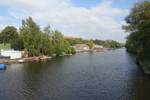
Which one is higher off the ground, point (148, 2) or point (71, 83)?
point (148, 2)

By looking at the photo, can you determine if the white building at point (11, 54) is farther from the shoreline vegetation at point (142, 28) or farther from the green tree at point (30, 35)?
the shoreline vegetation at point (142, 28)

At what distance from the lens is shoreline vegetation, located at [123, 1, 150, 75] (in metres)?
59.2

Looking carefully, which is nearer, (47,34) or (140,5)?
(140,5)

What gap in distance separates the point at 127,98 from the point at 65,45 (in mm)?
117341

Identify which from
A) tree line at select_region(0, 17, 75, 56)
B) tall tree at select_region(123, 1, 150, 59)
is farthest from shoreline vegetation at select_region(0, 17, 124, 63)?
tall tree at select_region(123, 1, 150, 59)

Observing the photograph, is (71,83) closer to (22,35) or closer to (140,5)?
(140,5)

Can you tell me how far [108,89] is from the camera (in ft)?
140

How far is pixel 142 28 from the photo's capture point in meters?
61.4

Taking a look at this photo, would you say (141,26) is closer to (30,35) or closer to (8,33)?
(30,35)

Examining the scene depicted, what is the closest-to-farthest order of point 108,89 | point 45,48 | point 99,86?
1. point 108,89
2. point 99,86
3. point 45,48

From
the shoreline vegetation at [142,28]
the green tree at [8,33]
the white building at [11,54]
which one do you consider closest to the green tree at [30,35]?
the white building at [11,54]

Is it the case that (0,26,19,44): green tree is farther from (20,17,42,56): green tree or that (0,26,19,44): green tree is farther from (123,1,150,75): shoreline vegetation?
(123,1,150,75): shoreline vegetation

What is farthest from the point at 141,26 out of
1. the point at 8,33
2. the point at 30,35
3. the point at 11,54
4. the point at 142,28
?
the point at 8,33

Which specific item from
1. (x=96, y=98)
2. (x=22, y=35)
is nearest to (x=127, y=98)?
(x=96, y=98)
